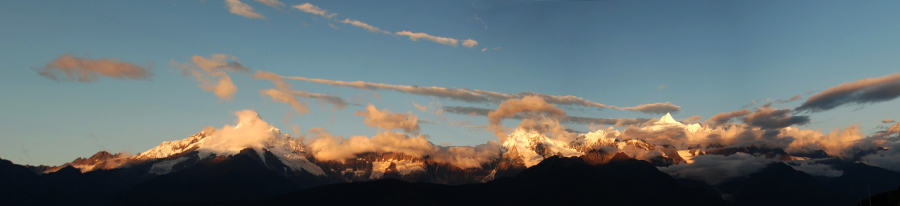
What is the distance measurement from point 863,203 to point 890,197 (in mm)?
5185

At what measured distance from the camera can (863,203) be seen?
113000 millimetres

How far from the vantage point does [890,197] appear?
109 meters
